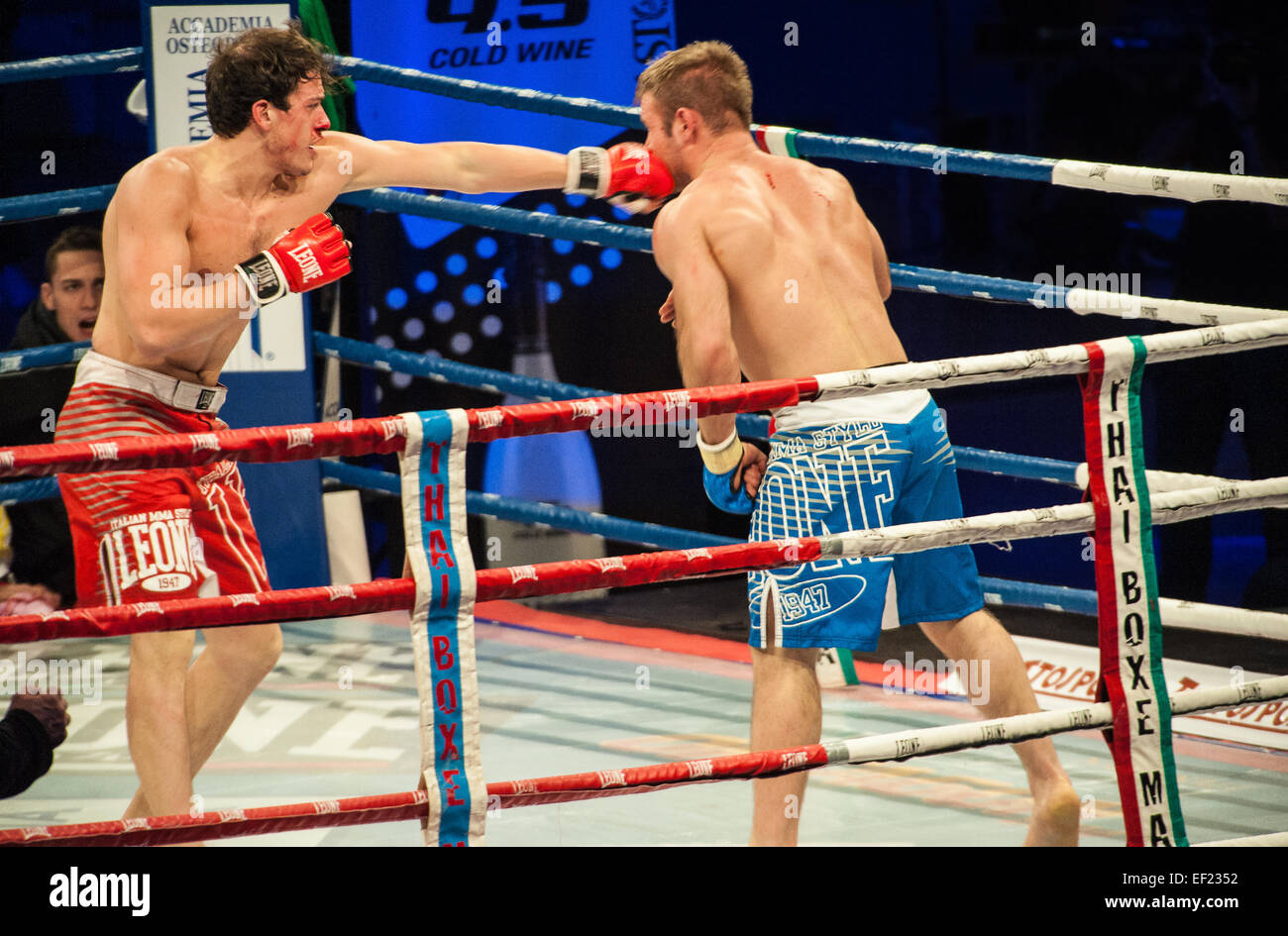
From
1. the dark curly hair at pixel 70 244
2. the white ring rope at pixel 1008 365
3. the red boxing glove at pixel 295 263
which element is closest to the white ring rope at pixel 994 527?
the white ring rope at pixel 1008 365

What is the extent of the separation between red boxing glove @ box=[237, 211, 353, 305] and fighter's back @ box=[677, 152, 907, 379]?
634 mm

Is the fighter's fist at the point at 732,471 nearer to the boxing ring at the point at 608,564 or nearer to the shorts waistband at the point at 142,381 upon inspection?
the boxing ring at the point at 608,564

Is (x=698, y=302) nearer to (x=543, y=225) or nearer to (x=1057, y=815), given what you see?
(x=1057, y=815)

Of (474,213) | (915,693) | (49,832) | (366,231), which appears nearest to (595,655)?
(915,693)

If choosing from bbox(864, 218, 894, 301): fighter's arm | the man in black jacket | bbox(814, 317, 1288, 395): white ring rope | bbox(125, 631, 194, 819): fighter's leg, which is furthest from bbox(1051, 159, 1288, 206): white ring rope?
the man in black jacket

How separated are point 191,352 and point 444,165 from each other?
71 cm

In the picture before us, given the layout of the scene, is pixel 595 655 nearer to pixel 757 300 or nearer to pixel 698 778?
pixel 757 300

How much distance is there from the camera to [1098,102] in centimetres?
510

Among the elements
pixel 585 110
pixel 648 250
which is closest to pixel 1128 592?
pixel 648 250

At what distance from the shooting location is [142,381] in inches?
102

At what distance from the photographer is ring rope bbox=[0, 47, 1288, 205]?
2967 mm

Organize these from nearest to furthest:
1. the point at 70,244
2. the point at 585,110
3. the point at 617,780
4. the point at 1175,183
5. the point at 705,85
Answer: the point at 617,780 < the point at 705,85 < the point at 1175,183 < the point at 585,110 < the point at 70,244

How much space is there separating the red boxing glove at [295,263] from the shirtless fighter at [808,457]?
0.58 m

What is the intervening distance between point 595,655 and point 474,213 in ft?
4.51
